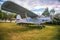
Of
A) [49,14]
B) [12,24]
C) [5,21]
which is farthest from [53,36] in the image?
[5,21]

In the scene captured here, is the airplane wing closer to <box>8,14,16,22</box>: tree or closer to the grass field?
<box>8,14,16,22</box>: tree

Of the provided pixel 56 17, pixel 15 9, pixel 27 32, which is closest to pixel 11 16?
pixel 15 9

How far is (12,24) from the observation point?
1.84m

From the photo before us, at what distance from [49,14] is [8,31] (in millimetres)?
659

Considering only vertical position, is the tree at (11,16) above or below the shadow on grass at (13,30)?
above

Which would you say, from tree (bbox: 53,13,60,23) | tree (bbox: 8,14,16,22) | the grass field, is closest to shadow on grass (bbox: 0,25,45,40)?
the grass field

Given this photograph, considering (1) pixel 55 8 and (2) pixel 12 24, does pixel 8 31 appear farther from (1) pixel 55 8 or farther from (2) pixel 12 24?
(1) pixel 55 8

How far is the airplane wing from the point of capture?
1.83 meters

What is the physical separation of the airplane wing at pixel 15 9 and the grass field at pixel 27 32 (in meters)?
0.19

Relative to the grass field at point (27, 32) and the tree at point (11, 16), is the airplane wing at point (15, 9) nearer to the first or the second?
the tree at point (11, 16)

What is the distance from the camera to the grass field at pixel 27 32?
180cm

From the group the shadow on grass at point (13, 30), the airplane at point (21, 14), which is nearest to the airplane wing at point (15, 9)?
the airplane at point (21, 14)

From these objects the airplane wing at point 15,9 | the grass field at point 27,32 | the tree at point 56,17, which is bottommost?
the grass field at point 27,32

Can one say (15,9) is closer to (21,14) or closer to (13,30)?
(21,14)
